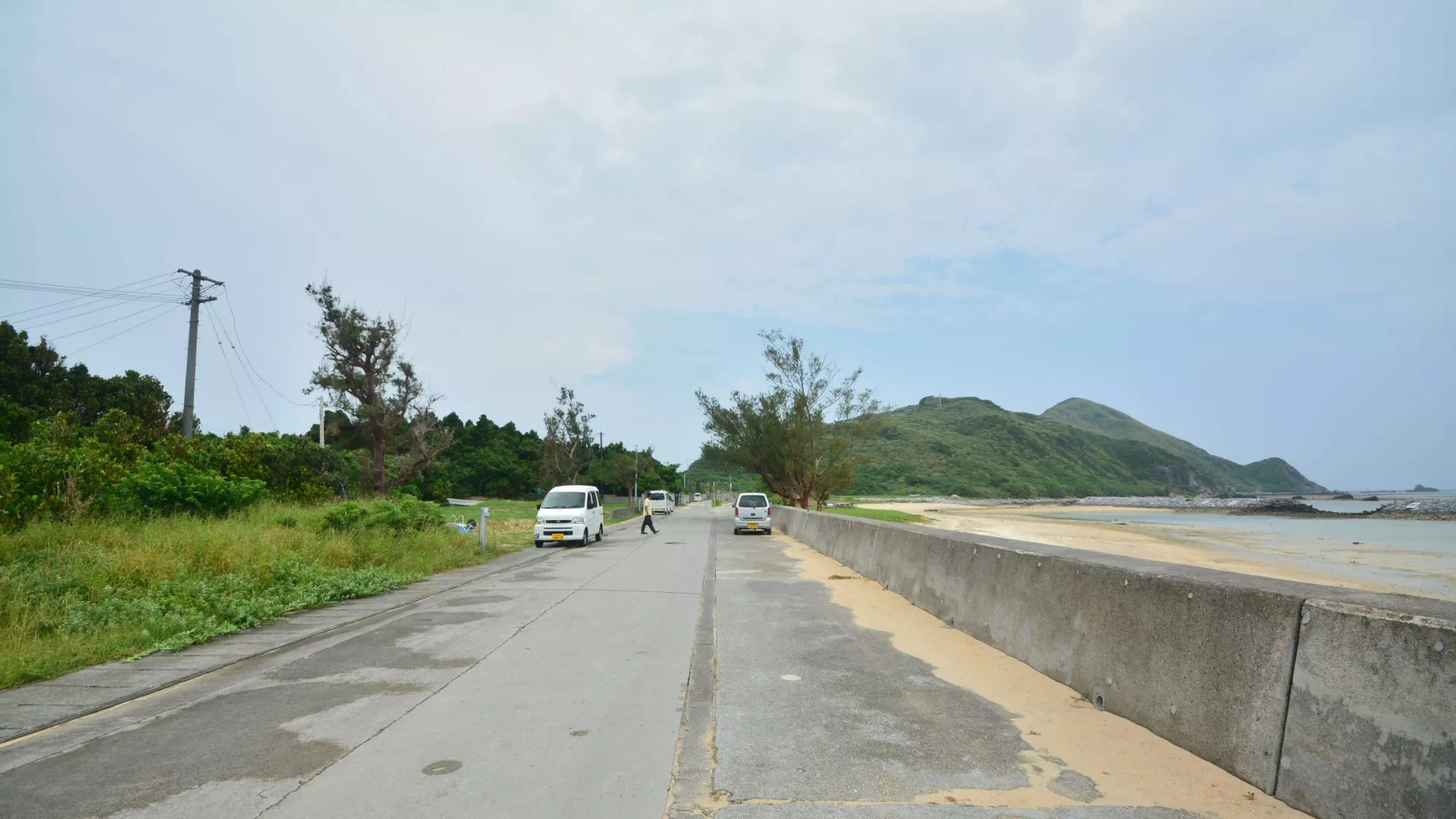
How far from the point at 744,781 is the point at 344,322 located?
37120mm

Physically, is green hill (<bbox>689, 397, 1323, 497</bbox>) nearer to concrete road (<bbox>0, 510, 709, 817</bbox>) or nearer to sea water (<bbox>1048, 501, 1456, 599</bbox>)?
sea water (<bbox>1048, 501, 1456, 599</bbox>)

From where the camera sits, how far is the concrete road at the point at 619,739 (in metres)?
4.15

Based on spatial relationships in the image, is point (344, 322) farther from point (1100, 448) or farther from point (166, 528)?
point (1100, 448)

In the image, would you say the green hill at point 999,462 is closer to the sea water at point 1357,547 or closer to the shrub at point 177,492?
the sea water at point 1357,547

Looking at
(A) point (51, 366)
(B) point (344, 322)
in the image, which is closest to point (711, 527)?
(B) point (344, 322)

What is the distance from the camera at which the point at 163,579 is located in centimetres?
1044

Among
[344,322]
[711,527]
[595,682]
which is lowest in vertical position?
[711,527]

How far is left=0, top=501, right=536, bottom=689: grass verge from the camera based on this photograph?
8016mm

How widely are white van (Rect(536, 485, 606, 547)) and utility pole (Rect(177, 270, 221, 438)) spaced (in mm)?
12090

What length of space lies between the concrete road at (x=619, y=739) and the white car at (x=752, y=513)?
23.7m

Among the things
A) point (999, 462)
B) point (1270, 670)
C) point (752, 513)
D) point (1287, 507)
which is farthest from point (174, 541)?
point (999, 462)

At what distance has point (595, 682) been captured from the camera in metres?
6.85

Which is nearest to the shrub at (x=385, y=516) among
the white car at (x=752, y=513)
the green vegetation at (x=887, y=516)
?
the white car at (x=752, y=513)

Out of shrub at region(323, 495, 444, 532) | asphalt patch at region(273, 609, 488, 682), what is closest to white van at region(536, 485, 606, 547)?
shrub at region(323, 495, 444, 532)
